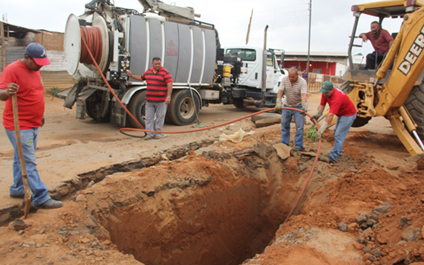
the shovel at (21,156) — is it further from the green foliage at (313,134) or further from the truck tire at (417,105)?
the truck tire at (417,105)

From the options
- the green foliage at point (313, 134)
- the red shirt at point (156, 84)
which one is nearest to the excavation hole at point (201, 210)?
the green foliage at point (313, 134)

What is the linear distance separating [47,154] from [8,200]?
2.14 m

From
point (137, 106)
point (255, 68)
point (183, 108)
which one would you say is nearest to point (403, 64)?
point (183, 108)

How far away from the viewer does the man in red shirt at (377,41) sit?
22.5 ft

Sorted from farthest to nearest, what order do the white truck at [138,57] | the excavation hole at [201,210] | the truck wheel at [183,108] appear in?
the truck wheel at [183,108] < the white truck at [138,57] < the excavation hole at [201,210]

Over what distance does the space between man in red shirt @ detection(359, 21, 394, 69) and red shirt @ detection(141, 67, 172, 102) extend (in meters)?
4.53

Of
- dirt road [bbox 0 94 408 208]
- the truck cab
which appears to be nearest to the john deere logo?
dirt road [bbox 0 94 408 208]

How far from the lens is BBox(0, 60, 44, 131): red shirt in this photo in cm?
357

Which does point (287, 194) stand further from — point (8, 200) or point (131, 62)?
point (131, 62)

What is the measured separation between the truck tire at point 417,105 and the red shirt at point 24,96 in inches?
272

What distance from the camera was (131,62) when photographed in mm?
7883

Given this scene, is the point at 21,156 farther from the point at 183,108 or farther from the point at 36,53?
the point at 183,108

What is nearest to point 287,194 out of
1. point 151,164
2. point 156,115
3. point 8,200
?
point 151,164

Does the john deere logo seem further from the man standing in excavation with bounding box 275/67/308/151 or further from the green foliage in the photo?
the green foliage
